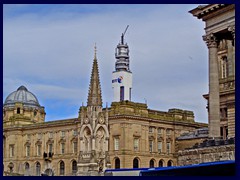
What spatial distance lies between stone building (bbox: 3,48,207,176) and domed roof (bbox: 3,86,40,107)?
3384 millimetres

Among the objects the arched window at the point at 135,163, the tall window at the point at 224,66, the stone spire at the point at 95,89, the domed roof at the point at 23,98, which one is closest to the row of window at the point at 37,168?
the arched window at the point at 135,163

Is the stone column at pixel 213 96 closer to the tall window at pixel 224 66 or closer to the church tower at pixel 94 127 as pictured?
the tall window at pixel 224 66

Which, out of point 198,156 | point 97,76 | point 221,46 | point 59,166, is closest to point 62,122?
point 59,166

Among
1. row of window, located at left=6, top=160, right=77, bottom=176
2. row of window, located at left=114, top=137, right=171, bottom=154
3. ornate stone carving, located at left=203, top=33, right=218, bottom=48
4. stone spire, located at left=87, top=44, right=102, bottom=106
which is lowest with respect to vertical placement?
row of window, located at left=6, top=160, right=77, bottom=176

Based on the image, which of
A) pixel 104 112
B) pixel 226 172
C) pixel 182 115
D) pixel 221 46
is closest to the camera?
pixel 226 172

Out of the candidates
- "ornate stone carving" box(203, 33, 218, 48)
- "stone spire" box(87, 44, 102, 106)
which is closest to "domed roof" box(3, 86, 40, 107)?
"stone spire" box(87, 44, 102, 106)

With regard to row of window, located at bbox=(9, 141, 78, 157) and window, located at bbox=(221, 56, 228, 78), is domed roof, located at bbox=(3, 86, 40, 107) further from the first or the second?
window, located at bbox=(221, 56, 228, 78)

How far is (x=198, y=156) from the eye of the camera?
39250 mm

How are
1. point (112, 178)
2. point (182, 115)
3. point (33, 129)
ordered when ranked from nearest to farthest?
1. point (112, 178)
2. point (182, 115)
3. point (33, 129)

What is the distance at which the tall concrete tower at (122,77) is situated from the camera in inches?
4648

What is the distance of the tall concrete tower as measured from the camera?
387ft

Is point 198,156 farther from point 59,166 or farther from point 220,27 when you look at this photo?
point 59,166

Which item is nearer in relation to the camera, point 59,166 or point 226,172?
point 226,172
